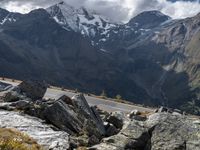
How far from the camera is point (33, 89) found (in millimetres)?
32094

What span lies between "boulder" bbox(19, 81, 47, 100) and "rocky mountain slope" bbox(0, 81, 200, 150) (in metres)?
6.57

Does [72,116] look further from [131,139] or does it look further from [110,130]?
[131,139]

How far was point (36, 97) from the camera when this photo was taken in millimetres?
31906

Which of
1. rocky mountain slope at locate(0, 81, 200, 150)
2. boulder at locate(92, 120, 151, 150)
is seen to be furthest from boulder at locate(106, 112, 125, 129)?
boulder at locate(92, 120, 151, 150)

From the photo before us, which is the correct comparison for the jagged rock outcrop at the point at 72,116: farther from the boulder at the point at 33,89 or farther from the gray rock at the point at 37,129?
the boulder at the point at 33,89

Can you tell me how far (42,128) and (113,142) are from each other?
3413 mm

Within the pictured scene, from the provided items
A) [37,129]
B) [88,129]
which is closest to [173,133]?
[88,129]

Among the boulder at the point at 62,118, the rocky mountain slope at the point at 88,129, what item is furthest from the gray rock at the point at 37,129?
the boulder at the point at 62,118

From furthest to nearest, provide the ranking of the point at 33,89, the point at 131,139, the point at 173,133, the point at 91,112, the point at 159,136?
the point at 33,89 < the point at 91,112 < the point at 131,139 < the point at 159,136 < the point at 173,133

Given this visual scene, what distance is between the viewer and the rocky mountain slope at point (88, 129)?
61.0 feet

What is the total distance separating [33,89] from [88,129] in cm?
991

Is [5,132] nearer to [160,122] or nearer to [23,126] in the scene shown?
[23,126]


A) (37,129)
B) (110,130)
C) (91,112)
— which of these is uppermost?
(91,112)

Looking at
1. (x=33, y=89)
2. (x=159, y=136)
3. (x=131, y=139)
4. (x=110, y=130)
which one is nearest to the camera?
(x=159, y=136)
